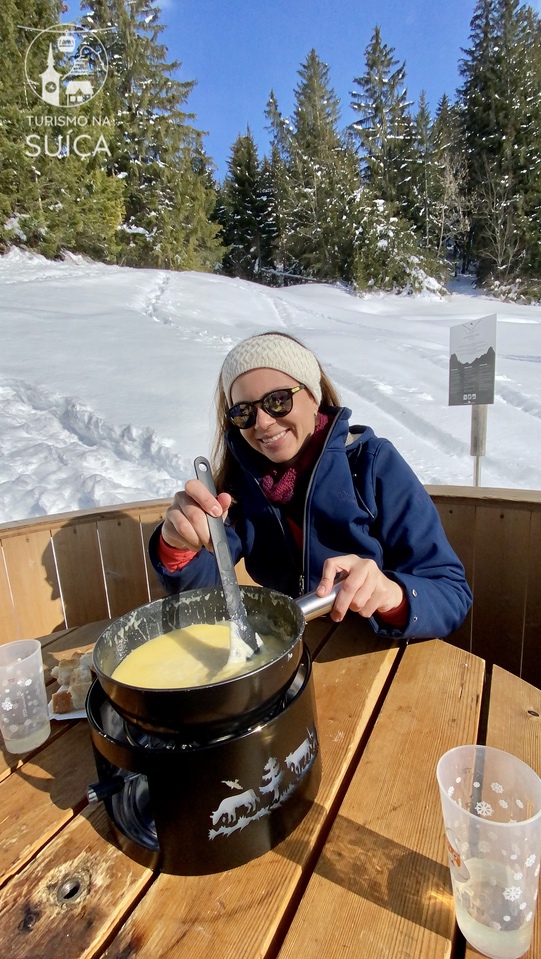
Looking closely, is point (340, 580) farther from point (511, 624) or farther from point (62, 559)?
point (62, 559)

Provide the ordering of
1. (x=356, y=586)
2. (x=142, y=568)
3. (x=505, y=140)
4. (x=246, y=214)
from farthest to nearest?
(x=246, y=214) → (x=505, y=140) → (x=142, y=568) → (x=356, y=586)

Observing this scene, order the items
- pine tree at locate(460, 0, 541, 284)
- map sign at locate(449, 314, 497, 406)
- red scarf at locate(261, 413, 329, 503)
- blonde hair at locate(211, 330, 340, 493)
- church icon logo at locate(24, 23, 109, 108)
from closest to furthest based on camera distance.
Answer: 1. red scarf at locate(261, 413, 329, 503)
2. blonde hair at locate(211, 330, 340, 493)
3. map sign at locate(449, 314, 497, 406)
4. church icon logo at locate(24, 23, 109, 108)
5. pine tree at locate(460, 0, 541, 284)

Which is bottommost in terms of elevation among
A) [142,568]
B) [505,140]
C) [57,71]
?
[142,568]

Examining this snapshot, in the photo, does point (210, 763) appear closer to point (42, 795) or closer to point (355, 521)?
point (42, 795)

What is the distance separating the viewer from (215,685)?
1.91 feet

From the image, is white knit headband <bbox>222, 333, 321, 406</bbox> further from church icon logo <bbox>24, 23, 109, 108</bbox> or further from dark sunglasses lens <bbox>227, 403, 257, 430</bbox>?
church icon logo <bbox>24, 23, 109, 108</bbox>

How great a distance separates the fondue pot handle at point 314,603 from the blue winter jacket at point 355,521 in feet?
1.22

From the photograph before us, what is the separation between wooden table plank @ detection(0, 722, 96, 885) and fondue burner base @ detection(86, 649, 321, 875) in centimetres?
13

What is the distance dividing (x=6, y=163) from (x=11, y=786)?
52.5 ft

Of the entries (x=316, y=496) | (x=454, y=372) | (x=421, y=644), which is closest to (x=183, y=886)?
(x=421, y=644)

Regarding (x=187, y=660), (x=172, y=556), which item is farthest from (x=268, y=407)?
(x=187, y=660)

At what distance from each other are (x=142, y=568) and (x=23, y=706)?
115 centimetres

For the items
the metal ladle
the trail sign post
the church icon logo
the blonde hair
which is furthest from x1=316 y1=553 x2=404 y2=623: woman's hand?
the church icon logo

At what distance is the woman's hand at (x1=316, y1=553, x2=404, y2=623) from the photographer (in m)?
0.90
